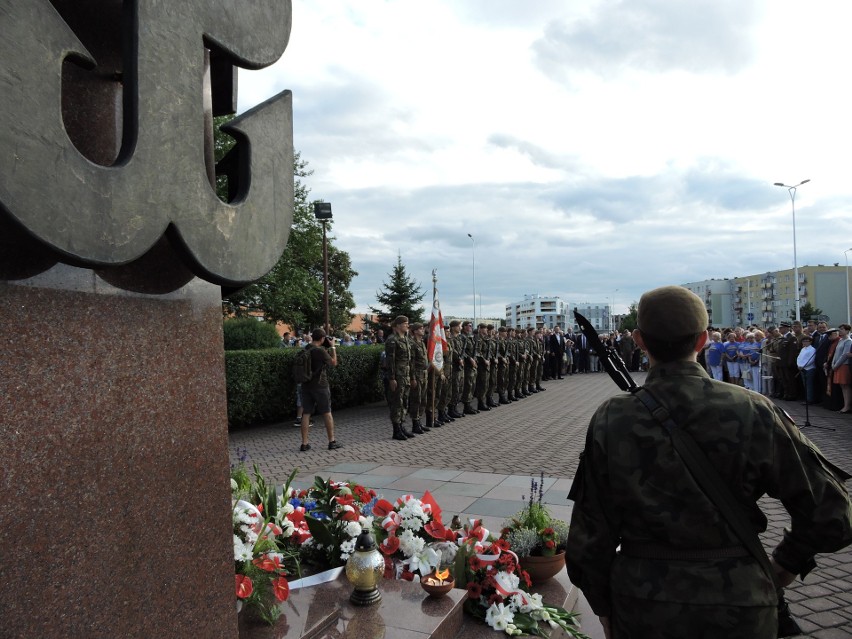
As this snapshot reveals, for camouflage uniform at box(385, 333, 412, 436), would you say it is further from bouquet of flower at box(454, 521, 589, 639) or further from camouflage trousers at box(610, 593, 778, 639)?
camouflage trousers at box(610, 593, 778, 639)

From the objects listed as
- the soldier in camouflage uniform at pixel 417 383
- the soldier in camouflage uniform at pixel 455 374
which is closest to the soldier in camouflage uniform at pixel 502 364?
the soldier in camouflage uniform at pixel 455 374

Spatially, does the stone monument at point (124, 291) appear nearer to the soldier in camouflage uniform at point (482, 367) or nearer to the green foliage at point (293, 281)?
the soldier in camouflage uniform at point (482, 367)

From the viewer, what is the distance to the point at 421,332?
492 inches

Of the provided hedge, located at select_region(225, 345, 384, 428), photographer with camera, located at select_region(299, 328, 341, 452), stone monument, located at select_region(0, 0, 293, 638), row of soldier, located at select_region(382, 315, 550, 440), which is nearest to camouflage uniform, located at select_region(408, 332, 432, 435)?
row of soldier, located at select_region(382, 315, 550, 440)

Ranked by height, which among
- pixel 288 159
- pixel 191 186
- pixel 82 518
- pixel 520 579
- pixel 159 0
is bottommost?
pixel 520 579

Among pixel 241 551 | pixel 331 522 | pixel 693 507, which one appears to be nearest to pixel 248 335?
pixel 331 522

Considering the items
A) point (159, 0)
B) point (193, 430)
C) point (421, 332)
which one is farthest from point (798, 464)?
point (421, 332)

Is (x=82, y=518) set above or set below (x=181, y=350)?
below

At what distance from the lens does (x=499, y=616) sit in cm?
340

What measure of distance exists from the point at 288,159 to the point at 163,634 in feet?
6.56

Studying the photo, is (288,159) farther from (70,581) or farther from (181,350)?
(70,581)

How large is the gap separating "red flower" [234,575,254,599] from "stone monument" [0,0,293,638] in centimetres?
25

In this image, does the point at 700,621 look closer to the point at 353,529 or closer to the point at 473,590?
the point at 473,590

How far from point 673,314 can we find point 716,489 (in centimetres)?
55
